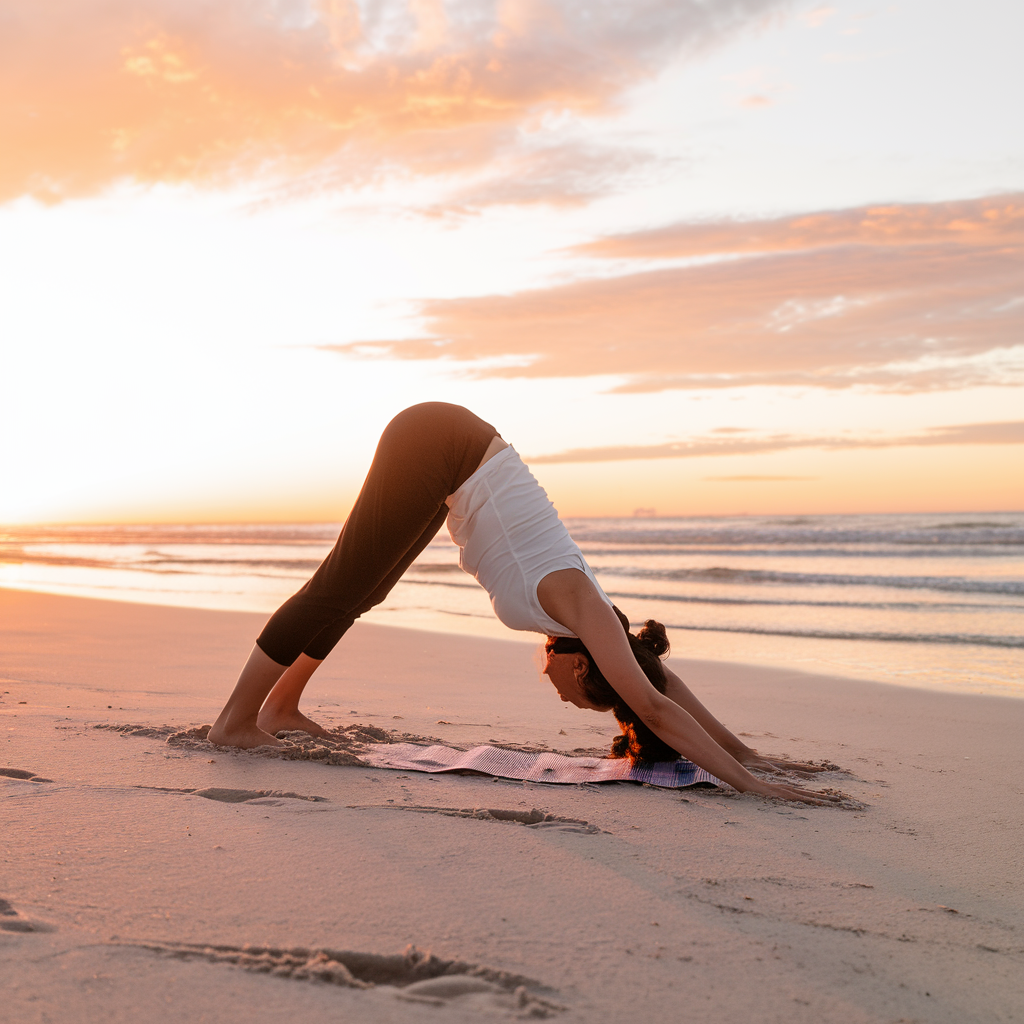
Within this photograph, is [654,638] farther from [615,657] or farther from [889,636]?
[889,636]

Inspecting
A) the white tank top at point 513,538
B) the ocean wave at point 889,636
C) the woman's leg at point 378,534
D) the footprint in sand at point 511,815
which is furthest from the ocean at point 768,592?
the woman's leg at point 378,534

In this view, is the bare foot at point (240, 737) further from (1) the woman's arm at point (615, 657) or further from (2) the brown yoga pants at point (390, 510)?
(1) the woman's arm at point (615, 657)

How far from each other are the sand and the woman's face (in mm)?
371

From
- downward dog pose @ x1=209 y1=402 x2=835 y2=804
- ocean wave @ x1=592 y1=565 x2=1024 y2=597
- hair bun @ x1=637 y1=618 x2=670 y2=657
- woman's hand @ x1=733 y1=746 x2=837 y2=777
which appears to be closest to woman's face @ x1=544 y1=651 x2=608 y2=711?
downward dog pose @ x1=209 y1=402 x2=835 y2=804

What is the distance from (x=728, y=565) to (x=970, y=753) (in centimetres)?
1533

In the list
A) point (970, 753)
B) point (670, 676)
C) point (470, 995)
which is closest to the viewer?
point (470, 995)

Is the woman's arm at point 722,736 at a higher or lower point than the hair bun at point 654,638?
lower

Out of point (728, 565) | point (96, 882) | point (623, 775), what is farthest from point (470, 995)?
point (728, 565)

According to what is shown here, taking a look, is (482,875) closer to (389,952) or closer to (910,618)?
(389,952)

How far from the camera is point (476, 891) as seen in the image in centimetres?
192

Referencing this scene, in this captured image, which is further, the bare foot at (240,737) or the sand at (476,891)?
the bare foot at (240,737)

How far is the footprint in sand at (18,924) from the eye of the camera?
1.59 meters

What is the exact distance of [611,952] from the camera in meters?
1.66

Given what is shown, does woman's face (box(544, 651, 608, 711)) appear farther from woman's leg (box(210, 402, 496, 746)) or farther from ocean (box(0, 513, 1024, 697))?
ocean (box(0, 513, 1024, 697))
